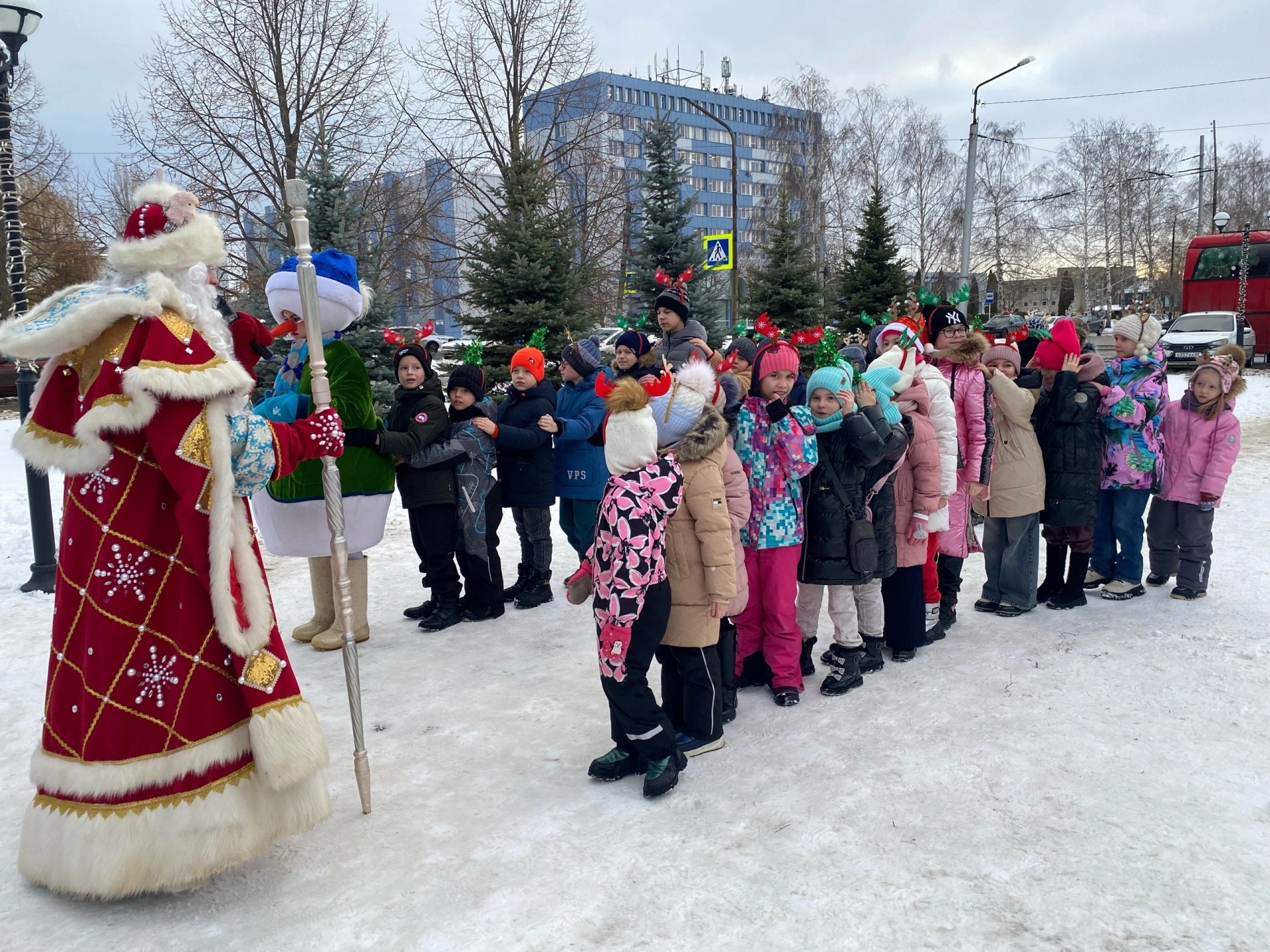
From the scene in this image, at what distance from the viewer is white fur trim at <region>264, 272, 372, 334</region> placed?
462cm

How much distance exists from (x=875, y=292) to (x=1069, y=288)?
127ft

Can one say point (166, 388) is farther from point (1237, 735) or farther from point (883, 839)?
point (1237, 735)

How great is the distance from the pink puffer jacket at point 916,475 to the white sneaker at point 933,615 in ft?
1.97

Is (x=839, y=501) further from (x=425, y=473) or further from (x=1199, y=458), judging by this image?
(x=1199, y=458)

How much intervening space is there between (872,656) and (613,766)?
1.93 meters

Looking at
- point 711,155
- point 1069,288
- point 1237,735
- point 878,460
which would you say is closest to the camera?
point 1237,735

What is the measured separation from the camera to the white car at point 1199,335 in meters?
24.0

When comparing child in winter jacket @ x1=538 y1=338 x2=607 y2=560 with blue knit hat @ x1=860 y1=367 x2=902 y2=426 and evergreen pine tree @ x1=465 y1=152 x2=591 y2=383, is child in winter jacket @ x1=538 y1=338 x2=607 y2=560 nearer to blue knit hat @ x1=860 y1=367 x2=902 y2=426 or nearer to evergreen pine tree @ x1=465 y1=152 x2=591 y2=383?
blue knit hat @ x1=860 y1=367 x2=902 y2=426

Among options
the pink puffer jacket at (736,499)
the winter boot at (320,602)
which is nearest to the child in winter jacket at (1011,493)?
the pink puffer jacket at (736,499)

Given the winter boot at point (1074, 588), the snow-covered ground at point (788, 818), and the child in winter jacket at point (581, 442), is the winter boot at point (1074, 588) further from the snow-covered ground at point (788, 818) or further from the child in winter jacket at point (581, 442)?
the child in winter jacket at point (581, 442)

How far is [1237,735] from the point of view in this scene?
13.4ft

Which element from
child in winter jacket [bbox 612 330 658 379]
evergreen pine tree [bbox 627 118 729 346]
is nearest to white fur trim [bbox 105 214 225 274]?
child in winter jacket [bbox 612 330 658 379]

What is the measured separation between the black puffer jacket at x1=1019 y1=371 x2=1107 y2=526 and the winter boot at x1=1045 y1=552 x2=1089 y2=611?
0.97 ft

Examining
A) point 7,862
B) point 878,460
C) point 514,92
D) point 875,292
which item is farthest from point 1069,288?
point 7,862
